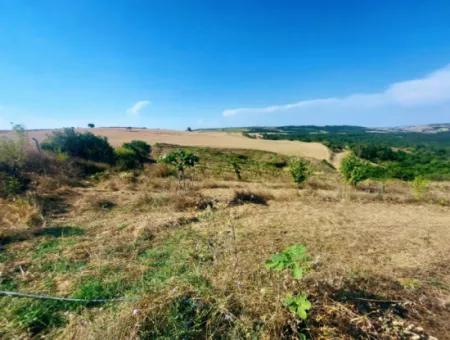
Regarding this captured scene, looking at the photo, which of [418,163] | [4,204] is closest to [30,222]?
[4,204]

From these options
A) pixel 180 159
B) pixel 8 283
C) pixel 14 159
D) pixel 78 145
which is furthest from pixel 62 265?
pixel 78 145

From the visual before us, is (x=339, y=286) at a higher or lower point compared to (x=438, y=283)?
higher

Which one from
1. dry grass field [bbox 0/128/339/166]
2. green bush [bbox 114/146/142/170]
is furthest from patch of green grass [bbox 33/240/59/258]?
dry grass field [bbox 0/128/339/166]

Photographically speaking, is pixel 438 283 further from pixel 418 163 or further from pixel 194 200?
pixel 418 163

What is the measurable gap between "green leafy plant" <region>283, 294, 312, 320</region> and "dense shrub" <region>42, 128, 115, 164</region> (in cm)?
2066

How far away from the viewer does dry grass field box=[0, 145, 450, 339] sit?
2.43 meters

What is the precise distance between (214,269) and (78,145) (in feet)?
Result: 69.6

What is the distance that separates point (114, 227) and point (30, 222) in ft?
6.91

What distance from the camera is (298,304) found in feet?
7.85

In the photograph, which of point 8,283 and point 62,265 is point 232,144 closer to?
point 62,265

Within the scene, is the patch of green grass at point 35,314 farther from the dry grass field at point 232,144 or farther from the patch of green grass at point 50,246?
the dry grass field at point 232,144

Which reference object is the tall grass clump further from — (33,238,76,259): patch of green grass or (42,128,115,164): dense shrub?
(42,128,115,164): dense shrub

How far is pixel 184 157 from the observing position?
1256 centimetres

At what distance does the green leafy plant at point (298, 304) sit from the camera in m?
2.31
